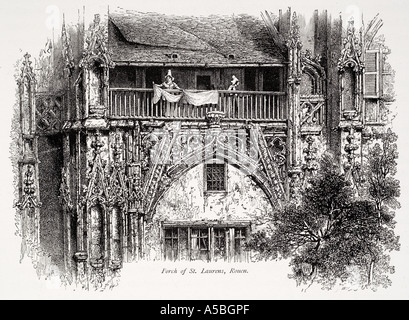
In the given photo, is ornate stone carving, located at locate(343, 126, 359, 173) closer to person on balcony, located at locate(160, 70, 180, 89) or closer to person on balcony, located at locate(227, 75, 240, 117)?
person on balcony, located at locate(227, 75, 240, 117)

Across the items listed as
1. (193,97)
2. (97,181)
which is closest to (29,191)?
(97,181)

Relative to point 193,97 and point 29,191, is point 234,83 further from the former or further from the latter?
point 29,191

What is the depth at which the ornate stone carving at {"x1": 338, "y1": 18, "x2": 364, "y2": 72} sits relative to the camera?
887 inches

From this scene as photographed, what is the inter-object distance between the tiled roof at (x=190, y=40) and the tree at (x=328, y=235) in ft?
11.1

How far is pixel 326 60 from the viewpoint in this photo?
A: 75.1 feet

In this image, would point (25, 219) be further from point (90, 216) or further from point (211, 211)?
point (211, 211)

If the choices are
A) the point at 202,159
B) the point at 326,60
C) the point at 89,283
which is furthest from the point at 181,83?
the point at 89,283

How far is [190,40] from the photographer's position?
887 inches

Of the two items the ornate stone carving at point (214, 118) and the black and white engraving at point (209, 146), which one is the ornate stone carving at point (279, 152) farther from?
the ornate stone carving at point (214, 118)

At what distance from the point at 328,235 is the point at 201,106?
4017 mm
